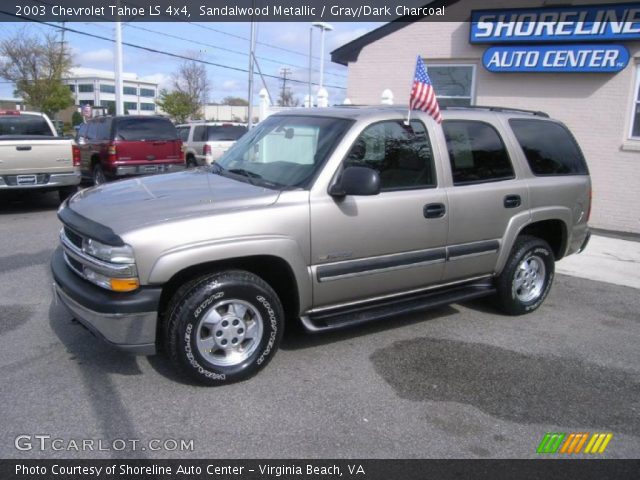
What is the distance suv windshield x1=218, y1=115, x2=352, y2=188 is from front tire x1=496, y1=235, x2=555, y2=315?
2.12 metres

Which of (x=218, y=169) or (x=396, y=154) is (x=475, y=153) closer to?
(x=396, y=154)

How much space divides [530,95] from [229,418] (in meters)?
9.07

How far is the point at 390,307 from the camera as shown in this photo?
4.36m

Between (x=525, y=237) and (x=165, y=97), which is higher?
(x=165, y=97)

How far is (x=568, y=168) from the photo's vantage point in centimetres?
551

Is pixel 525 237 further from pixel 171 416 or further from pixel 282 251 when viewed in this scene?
pixel 171 416

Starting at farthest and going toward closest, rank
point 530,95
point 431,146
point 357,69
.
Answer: point 357,69, point 530,95, point 431,146

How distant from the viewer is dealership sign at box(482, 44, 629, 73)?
9.27 m

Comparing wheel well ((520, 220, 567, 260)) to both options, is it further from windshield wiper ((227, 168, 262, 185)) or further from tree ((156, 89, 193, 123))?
tree ((156, 89, 193, 123))

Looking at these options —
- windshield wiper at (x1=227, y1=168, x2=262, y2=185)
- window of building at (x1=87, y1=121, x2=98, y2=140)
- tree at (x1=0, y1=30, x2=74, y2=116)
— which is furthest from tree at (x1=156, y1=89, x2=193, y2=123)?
windshield wiper at (x1=227, y1=168, x2=262, y2=185)
